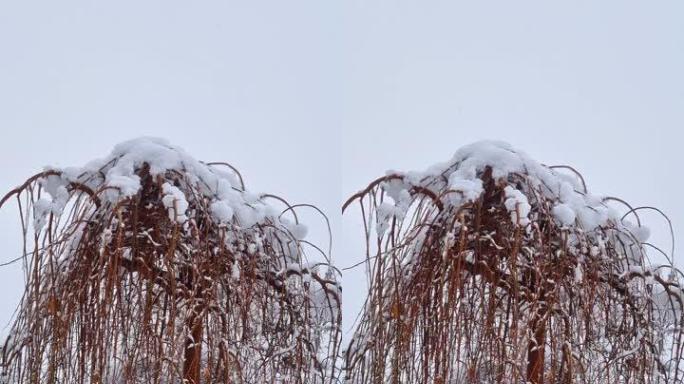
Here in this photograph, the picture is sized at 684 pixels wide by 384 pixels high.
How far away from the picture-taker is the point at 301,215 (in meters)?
3.62

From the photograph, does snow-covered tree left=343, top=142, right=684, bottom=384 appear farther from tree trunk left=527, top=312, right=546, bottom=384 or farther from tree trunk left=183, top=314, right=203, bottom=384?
tree trunk left=183, top=314, right=203, bottom=384

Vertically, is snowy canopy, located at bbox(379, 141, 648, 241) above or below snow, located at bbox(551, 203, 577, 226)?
above

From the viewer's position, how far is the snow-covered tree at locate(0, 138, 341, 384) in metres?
1.62

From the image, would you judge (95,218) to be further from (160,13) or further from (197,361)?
(160,13)

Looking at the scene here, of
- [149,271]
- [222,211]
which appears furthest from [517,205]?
[149,271]

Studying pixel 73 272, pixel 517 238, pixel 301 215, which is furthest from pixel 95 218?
pixel 301 215

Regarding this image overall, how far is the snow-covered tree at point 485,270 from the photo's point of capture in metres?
1.64

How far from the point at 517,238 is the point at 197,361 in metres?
0.83

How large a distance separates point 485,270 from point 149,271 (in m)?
0.74

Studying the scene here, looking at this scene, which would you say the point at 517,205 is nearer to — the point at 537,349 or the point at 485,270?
the point at 485,270

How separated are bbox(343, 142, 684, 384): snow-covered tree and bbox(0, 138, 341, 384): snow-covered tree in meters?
0.30

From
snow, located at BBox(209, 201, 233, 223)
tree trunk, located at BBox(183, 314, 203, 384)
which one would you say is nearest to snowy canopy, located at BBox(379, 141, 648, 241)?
snow, located at BBox(209, 201, 233, 223)

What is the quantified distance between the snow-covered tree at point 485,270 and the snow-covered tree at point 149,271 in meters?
0.30

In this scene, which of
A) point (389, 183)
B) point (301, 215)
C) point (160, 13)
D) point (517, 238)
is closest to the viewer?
point (517, 238)
